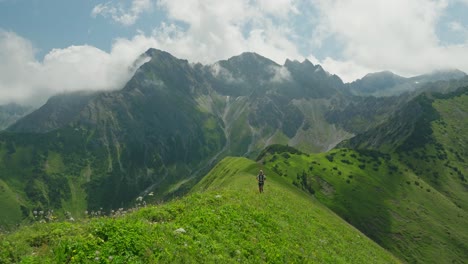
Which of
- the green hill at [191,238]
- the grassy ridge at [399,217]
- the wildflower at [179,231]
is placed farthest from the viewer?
the grassy ridge at [399,217]

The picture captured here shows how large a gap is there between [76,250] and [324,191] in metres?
178

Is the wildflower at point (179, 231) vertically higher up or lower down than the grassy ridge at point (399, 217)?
higher up

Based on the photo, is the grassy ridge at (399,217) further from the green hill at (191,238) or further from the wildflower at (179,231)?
the wildflower at (179,231)

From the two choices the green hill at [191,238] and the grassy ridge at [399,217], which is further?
the grassy ridge at [399,217]

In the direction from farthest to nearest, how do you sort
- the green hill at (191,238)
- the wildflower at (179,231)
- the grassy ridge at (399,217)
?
the grassy ridge at (399,217)
the wildflower at (179,231)
the green hill at (191,238)

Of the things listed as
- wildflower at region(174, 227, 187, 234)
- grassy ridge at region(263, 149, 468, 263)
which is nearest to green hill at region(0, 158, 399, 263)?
wildflower at region(174, 227, 187, 234)

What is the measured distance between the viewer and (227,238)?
76.1 ft

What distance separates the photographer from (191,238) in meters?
20.4

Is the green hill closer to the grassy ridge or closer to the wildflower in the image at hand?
the wildflower

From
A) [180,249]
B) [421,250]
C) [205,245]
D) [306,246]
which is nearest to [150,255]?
[180,249]

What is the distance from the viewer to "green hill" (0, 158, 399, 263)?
1571 centimetres

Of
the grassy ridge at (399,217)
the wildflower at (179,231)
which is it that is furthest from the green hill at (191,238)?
the grassy ridge at (399,217)

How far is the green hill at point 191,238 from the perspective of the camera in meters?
15.7

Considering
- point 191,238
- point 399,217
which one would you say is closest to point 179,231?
point 191,238
